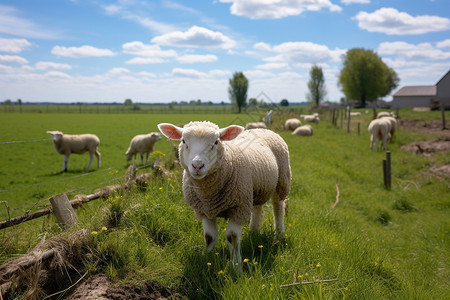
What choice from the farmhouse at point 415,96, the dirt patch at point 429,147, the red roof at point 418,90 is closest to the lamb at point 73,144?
the dirt patch at point 429,147

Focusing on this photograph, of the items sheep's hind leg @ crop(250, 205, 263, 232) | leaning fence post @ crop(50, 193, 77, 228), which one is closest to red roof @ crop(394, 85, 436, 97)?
sheep's hind leg @ crop(250, 205, 263, 232)

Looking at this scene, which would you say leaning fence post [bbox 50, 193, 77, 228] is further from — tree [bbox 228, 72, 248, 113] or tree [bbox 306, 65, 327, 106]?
tree [bbox 306, 65, 327, 106]

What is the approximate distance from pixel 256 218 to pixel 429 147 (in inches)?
492

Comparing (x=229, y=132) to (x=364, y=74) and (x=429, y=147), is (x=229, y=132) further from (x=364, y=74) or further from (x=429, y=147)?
(x=364, y=74)

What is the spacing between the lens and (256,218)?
426 centimetres

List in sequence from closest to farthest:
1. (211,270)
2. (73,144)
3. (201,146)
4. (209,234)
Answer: (201,146)
(211,270)
(209,234)
(73,144)

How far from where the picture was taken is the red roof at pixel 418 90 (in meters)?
62.8

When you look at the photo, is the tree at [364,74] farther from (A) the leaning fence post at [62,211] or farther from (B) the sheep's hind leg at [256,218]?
(A) the leaning fence post at [62,211]

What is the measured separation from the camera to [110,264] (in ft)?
9.39

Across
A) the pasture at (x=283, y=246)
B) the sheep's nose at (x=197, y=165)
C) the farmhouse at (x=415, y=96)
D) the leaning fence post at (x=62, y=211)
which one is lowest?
the pasture at (x=283, y=246)

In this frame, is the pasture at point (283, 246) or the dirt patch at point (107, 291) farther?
the pasture at point (283, 246)

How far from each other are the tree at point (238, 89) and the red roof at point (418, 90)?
3406 centimetres

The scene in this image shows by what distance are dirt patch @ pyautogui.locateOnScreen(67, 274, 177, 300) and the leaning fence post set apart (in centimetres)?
105

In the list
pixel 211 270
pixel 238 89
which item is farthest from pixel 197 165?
pixel 238 89
